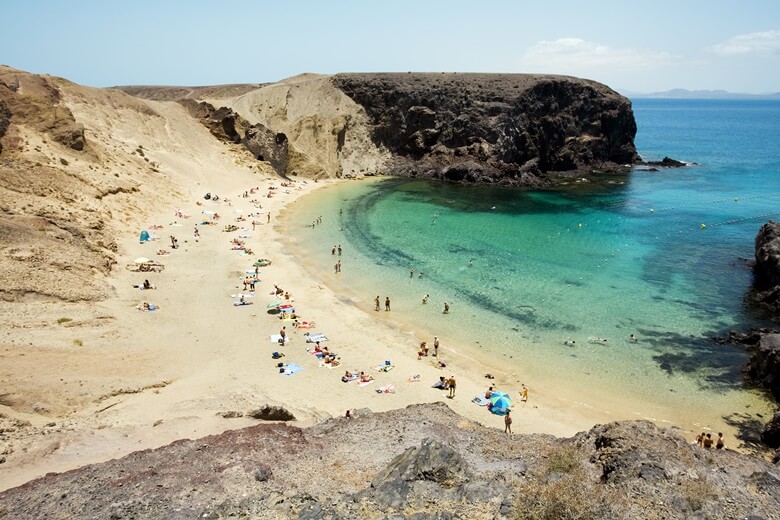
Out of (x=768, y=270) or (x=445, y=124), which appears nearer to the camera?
(x=768, y=270)

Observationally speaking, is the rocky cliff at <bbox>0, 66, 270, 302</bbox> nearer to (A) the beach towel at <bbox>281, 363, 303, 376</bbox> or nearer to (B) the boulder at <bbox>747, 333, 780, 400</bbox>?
(A) the beach towel at <bbox>281, 363, 303, 376</bbox>

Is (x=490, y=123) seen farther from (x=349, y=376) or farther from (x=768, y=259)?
(x=349, y=376)

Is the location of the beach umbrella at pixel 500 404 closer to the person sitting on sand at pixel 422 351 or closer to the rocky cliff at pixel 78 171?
the person sitting on sand at pixel 422 351

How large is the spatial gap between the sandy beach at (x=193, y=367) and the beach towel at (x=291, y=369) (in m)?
0.27

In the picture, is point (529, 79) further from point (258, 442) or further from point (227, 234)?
point (258, 442)

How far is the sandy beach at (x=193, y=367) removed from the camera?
14.9 meters

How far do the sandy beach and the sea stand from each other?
80.5 inches

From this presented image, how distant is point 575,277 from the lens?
34.2m

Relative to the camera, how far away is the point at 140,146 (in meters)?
49.7

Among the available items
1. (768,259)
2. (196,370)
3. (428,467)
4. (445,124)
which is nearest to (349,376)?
(196,370)

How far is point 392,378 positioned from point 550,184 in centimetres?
5116

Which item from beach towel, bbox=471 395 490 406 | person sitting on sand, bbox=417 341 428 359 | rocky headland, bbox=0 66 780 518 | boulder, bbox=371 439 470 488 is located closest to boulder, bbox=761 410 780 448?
rocky headland, bbox=0 66 780 518

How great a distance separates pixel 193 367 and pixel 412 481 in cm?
1298

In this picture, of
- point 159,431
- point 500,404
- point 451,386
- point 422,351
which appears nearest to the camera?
point 159,431
